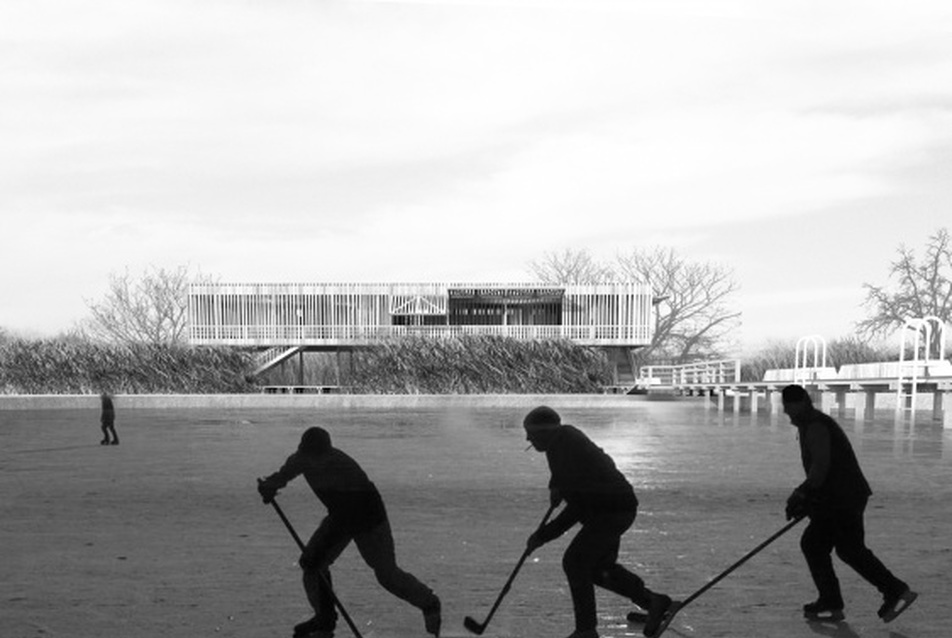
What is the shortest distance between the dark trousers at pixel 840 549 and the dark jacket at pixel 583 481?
932mm

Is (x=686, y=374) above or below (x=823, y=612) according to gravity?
above

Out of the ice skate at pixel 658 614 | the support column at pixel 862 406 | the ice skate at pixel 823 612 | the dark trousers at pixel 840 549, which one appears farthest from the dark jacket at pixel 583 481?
the ice skate at pixel 823 612

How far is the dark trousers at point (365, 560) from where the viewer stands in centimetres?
273

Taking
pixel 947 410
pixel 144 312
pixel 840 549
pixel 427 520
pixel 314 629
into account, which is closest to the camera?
pixel 144 312

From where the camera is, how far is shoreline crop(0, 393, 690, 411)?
8.26 ft

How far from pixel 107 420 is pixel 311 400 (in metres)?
0.64

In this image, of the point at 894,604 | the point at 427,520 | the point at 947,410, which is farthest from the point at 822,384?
the point at 947,410

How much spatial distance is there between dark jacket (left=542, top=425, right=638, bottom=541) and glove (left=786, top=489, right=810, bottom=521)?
63 centimetres

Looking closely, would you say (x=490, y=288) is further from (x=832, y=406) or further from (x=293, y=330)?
(x=832, y=406)

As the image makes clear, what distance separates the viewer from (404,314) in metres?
2.46

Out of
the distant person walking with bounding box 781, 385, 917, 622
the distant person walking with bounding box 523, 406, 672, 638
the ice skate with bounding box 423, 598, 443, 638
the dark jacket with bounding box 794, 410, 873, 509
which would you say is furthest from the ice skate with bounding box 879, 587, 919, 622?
the ice skate with bounding box 423, 598, 443, 638

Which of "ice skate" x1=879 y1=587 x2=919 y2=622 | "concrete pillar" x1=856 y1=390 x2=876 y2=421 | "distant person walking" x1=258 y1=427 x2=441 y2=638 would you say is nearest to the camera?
"distant person walking" x1=258 y1=427 x2=441 y2=638

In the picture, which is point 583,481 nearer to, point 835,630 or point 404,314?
point 404,314

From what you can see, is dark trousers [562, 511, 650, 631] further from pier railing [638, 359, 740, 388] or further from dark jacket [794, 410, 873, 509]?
dark jacket [794, 410, 873, 509]
